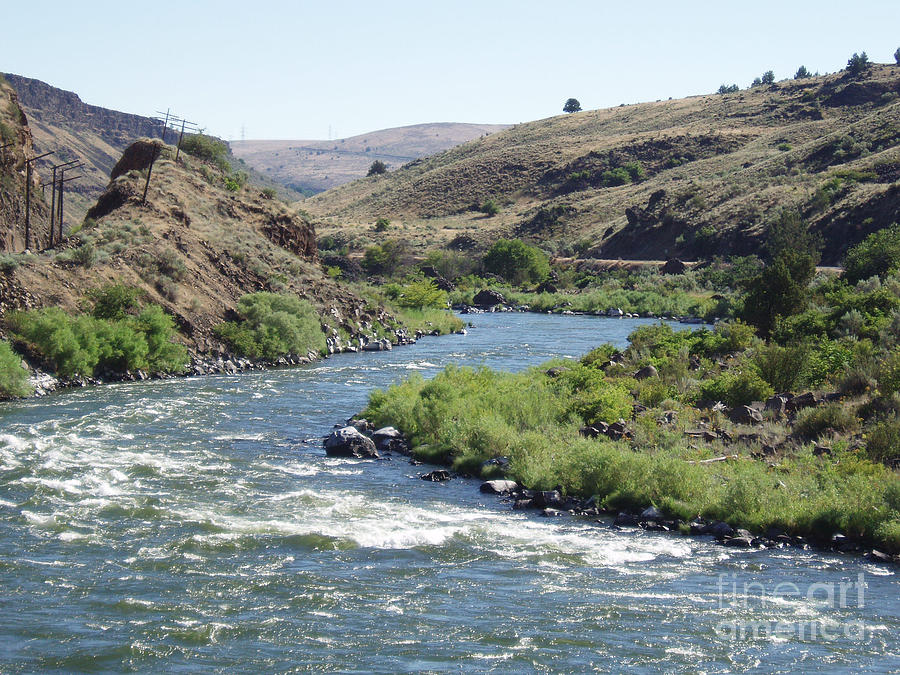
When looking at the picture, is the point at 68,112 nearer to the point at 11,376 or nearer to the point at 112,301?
the point at 112,301

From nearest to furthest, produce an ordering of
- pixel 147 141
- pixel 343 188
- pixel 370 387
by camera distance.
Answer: pixel 370 387
pixel 147 141
pixel 343 188

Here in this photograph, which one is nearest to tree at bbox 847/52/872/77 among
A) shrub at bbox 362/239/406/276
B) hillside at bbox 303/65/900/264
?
hillside at bbox 303/65/900/264

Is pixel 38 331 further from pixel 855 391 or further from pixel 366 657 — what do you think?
pixel 855 391

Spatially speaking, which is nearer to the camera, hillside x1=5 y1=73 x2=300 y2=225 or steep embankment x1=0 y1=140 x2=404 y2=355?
steep embankment x1=0 y1=140 x2=404 y2=355

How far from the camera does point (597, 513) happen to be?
17500 mm

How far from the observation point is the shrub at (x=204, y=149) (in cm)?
5941

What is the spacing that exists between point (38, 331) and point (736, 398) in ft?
75.2

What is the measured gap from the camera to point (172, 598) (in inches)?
510

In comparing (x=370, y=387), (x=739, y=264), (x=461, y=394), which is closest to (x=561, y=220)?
(x=739, y=264)

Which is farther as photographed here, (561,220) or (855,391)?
(561,220)

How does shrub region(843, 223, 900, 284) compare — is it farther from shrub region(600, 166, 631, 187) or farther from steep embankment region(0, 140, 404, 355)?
shrub region(600, 166, 631, 187)

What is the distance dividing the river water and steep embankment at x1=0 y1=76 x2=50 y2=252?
36.4 metres

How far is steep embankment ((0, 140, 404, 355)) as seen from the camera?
118 ft

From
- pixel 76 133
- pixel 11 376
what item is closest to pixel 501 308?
pixel 11 376
